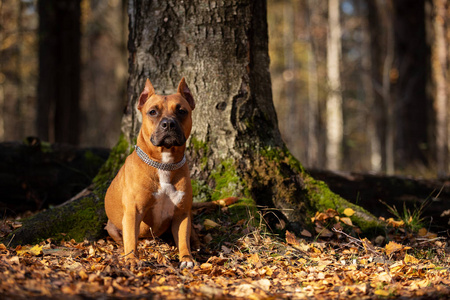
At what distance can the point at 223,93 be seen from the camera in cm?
491

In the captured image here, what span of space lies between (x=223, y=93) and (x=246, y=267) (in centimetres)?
207

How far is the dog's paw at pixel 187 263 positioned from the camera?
3676 mm

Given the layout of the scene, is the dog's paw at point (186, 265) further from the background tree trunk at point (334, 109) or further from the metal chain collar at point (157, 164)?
the background tree trunk at point (334, 109)

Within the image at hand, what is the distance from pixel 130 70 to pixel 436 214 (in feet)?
14.5

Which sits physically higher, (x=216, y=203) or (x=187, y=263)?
(x=216, y=203)

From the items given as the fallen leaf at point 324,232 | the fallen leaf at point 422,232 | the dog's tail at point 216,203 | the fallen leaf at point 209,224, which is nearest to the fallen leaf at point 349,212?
the fallen leaf at point 324,232

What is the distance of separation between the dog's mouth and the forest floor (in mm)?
1049

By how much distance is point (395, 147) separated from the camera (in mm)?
10844

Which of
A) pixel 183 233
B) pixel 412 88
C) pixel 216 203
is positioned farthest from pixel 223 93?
pixel 412 88

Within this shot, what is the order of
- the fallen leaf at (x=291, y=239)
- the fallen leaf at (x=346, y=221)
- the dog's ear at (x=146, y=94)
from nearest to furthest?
the dog's ear at (x=146, y=94) < the fallen leaf at (x=291, y=239) < the fallen leaf at (x=346, y=221)

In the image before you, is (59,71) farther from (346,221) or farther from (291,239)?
(346,221)

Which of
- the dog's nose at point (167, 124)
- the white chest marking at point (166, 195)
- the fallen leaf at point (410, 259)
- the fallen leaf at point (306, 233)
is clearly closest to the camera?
the dog's nose at point (167, 124)

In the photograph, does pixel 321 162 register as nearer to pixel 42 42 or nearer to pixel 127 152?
pixel 42 42

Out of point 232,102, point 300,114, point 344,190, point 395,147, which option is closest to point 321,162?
point 395,147
